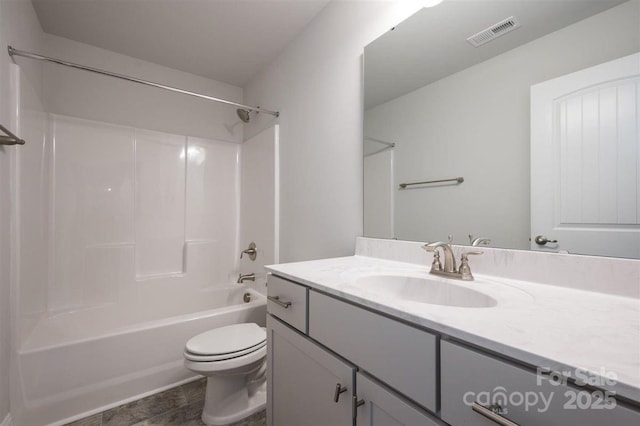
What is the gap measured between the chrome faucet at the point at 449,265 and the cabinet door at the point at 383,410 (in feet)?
1.57

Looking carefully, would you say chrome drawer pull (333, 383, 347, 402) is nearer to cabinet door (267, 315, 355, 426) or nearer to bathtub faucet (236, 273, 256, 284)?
cabinet door (267, 315, 355, 426)

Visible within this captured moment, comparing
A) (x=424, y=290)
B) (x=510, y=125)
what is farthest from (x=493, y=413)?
(x=510, y=125)

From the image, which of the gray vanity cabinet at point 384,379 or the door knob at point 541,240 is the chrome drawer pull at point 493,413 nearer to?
the gray vanity cabinet at point 384,379

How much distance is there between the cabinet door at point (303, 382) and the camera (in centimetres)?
76

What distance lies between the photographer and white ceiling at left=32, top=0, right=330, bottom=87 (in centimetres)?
164

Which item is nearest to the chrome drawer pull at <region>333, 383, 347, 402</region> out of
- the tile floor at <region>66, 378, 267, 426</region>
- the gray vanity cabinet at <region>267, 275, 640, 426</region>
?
the gray vanity cabinet at <region>267, 275, 640, 426</region>

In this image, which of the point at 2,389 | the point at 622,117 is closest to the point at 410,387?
the point at 622,117

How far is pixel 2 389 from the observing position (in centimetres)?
120

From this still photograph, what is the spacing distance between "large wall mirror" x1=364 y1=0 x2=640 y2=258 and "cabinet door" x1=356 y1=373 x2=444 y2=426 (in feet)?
2.19

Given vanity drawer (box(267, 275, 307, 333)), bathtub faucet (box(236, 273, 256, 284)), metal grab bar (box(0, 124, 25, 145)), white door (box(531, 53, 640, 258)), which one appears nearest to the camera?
white door (box(531, 53, 640, 258))

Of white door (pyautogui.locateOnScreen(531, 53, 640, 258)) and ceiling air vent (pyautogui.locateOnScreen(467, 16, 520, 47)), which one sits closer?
white door (pyautogui.locateOnScreen(531, 53, 640, 258))

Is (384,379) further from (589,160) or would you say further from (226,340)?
(226,340)

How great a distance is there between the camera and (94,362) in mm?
1439

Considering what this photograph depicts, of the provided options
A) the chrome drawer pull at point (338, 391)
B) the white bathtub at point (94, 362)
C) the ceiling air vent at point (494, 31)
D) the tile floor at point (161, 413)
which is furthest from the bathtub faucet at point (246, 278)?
the ceiling air vent at point (494, 31)
